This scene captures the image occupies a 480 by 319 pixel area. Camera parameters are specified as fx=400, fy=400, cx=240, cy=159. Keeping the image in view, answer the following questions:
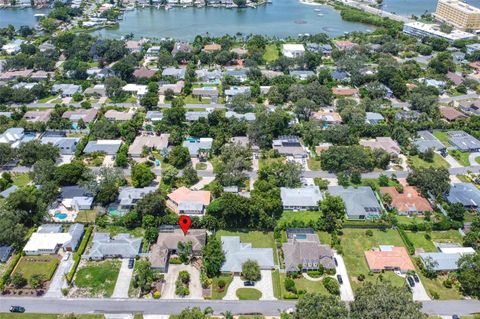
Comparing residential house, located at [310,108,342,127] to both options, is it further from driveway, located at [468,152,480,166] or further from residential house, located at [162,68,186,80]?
residential house, located at [162,68,186,80]

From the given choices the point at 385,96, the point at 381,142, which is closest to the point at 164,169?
the point at 381,142

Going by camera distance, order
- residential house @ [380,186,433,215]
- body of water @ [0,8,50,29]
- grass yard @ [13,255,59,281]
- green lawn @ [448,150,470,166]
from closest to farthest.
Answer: grass yard @ [13,255,59,281] → residential house @ [380,186,433,215] → green lawn @ [448,150,470,166] → body of water @ [0,8,50,29]

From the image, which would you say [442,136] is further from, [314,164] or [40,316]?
[40,316]

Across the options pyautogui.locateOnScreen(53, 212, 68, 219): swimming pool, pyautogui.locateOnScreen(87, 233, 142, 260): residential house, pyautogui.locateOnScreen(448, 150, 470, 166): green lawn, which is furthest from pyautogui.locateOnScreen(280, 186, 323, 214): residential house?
pyautogui.locateOnScreen(53, 212, 68, 219): swimming pool

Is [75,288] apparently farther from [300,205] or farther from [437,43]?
[437,43]

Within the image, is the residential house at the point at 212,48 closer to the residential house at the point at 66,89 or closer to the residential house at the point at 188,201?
the residential house at the point at 66,89

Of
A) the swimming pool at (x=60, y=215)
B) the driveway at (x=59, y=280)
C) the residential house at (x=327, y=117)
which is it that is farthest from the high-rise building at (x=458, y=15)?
the driveway at (x=59, y=280)

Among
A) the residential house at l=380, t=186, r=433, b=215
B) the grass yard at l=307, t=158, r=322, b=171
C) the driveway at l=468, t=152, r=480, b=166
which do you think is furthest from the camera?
the driveway at l=468, t=152, r=480, b=166
